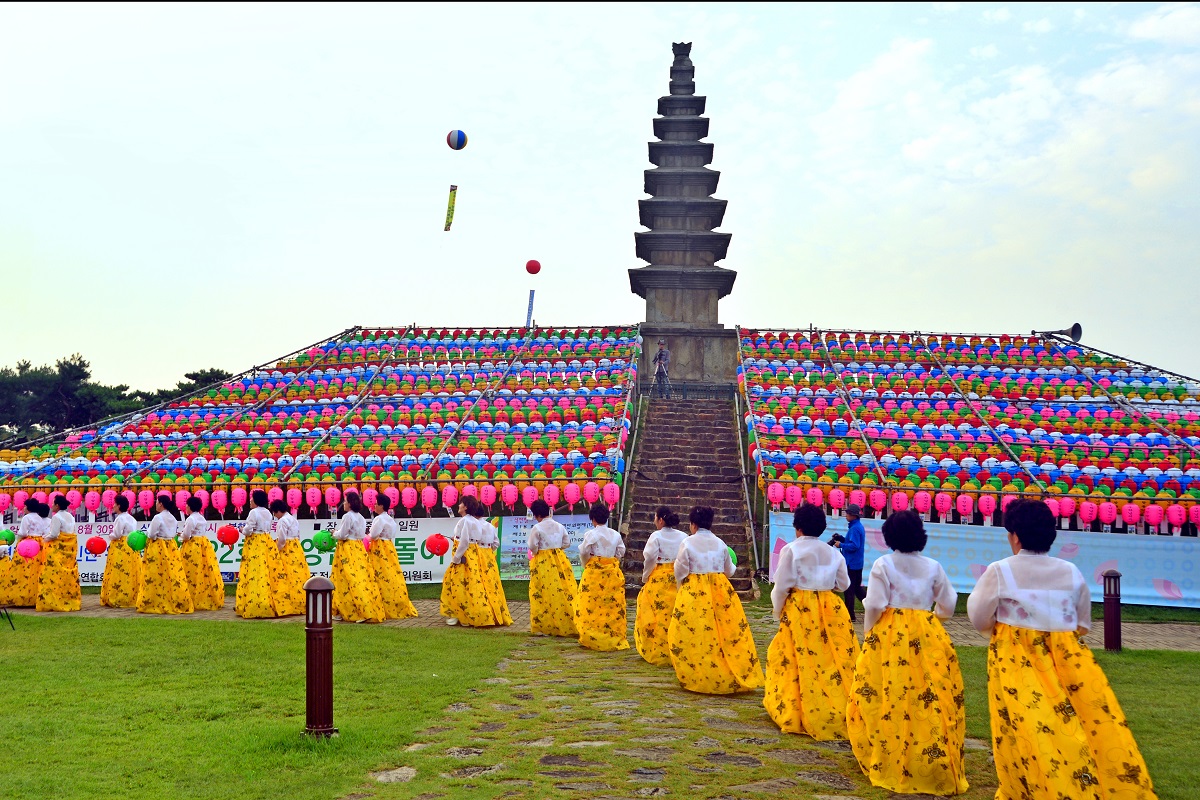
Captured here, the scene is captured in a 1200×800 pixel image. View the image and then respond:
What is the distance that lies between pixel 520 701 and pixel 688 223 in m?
25.7

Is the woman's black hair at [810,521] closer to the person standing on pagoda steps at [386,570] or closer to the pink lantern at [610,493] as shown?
the person standing on pagoda steps at [386,570]

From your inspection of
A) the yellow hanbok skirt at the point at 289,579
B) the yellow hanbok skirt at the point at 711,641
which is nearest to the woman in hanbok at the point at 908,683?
the yellow hanbok skirt at the point at 711,641

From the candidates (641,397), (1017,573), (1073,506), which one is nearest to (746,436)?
(641,397)

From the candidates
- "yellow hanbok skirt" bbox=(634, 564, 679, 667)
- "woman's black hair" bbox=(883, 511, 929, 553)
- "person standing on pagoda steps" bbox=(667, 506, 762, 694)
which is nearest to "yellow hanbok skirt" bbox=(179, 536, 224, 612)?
"yellow hanbok skirt" bbox=(634, 564, 679, 667)

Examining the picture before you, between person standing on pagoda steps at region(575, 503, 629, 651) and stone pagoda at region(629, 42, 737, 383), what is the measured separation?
58.5 ft

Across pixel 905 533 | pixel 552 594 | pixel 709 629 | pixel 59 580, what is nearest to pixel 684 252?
pixel 552 594

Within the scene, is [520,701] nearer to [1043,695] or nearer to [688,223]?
[1043,695]

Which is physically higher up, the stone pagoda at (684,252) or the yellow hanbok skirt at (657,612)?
the stone pagoda at (684,252)

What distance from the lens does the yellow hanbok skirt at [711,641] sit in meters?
8.22

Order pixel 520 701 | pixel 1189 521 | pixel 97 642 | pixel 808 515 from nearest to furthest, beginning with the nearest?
pixel 808 515
pixel 520 701
pixel 97 642
pixel 1189 521

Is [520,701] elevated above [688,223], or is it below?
below

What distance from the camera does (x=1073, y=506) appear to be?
1512cm

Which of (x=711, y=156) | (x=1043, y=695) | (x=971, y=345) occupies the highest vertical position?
(x=711, y=156)

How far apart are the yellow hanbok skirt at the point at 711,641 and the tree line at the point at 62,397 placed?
96.1 ft
